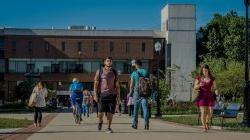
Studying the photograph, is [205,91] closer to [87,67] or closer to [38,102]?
[38,102]

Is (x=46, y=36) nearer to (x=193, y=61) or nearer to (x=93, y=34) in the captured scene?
(x=93, y=34)

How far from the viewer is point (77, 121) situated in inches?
1035

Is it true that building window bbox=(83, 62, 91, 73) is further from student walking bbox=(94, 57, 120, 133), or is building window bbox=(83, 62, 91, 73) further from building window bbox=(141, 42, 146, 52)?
student walking bbox=(94, 57, 120, 133)

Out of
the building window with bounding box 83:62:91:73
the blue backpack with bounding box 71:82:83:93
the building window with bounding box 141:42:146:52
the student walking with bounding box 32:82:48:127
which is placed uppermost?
the building window with bounding box 141:42:146:52

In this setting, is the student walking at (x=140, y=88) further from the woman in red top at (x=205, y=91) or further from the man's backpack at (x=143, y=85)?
the woman in red top at (x=205, y=91)

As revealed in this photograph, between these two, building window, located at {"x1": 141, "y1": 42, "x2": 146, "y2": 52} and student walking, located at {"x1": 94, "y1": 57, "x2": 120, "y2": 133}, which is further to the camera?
building window, located at {"x1": 141, "y1": 42, "x2": 146, "y2": 52}

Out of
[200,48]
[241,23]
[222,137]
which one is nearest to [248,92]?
[222,137]

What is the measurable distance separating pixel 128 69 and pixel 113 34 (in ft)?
20.1

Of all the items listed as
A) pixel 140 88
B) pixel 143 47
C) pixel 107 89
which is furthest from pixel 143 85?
pixel 143 47

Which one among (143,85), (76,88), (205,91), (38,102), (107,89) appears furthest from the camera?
(76,88)

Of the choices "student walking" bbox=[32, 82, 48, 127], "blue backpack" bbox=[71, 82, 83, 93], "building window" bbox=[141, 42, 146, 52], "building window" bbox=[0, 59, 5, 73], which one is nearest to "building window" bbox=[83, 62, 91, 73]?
"building window" bbox=[141, 42, 146, 52]

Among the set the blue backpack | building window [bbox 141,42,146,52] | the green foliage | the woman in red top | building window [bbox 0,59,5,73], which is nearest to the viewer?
the woman in red top

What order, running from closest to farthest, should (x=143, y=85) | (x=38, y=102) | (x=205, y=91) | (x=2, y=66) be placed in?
(x=205, y=91) → (x=143, y=85) → (x=38, y=102) → (x=2, y=66)

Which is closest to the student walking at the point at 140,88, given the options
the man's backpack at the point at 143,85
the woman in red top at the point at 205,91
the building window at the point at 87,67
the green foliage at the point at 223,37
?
the man's backpack at the point at 143,85
